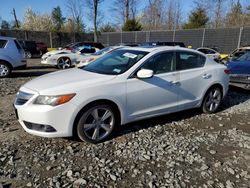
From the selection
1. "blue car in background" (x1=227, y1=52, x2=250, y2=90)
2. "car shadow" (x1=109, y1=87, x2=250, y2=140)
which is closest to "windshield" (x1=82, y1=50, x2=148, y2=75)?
"car shadow" (x1=109, y1=87, x2=250, y2=140)

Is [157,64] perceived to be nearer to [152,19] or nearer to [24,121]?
[24,121]

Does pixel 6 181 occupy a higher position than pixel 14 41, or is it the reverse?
pixel 14 41

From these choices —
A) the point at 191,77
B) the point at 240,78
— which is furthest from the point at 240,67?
the point at 191,77

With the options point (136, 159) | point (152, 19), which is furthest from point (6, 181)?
point (152, 19)

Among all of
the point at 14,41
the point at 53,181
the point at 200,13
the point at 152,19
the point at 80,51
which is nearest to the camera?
the point at 53,181

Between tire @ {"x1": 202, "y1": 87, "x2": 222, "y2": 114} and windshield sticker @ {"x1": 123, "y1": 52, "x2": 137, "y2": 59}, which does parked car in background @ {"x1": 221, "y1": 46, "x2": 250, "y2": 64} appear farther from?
windshield sticker @ {"x1": 123, "y1": 52, "x2": 137, "y2": 59}

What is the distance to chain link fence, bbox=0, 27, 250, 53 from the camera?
22.4 meters

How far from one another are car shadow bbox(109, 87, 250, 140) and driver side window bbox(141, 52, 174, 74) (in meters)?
1.10

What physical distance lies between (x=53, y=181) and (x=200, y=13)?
108 ft

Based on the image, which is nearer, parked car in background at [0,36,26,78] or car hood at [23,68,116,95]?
car hood at [23,68,116,95]

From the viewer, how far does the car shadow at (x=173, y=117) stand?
518 centimetres

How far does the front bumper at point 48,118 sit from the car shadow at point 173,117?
3.21 feet

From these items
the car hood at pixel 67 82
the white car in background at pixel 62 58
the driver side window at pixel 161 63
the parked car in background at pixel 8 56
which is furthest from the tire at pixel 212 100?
the white car in background at pixel 62 58

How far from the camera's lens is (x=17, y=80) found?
410 inches
